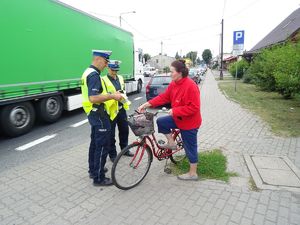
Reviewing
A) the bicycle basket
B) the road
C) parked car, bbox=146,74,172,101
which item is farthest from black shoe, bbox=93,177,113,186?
parked car, bbox=146,74,172,101

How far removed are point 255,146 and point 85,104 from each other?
3.86 metres

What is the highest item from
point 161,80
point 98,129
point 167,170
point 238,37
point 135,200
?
point 238,37

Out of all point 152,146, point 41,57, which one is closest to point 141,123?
point 152,146

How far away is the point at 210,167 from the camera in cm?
434

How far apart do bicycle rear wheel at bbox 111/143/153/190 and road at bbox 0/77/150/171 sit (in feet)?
7.43

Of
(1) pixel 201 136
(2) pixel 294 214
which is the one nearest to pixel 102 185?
(2) pixel 294 214

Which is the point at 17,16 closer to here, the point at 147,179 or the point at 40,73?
the point at 40,73

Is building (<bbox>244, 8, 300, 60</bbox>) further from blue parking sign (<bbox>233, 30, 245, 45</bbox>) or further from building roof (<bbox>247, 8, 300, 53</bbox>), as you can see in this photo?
blue parking sign (<bbox>233, 30, 245, 45</bbox>)

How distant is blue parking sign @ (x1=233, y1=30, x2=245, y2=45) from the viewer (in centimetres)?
1357

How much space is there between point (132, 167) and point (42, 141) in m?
3.31

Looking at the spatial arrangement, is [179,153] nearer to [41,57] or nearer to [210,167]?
[210,167]

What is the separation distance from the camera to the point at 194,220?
9.68 ft

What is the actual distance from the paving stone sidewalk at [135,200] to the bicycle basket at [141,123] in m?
0.83

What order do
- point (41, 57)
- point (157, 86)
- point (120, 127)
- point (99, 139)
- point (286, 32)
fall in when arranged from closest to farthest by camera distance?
point (99, 139) → point (120, 127) → point (41, 57) → point (157, 86) → point (286, 32)
